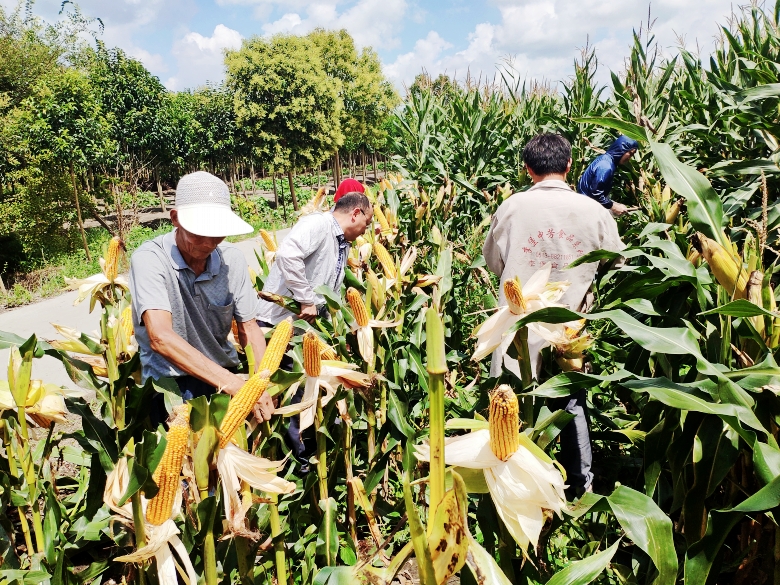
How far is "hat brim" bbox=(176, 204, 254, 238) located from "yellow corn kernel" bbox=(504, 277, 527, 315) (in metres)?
1.11

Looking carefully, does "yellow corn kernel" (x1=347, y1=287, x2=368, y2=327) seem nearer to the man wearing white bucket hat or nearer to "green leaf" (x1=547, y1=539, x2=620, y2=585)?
the man wearing white bucket hat

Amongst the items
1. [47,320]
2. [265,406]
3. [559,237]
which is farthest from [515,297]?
[47,320]

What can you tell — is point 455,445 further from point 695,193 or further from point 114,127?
point 114,127

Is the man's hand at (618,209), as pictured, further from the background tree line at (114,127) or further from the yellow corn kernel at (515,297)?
the background tree line at (114,127)

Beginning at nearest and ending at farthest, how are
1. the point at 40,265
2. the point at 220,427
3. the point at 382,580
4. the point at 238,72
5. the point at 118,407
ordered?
the point at 382,580 < the point at 220,427 < the point at 118,407 < the point at 40,265 < the point at 238,72

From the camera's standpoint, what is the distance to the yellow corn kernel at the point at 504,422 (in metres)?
0.84

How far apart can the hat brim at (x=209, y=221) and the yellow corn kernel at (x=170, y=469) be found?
1.09 m

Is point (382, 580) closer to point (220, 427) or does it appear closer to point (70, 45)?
point (220, 427)

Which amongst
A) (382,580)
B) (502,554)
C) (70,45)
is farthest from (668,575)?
(70,45)

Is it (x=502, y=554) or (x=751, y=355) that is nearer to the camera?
(x=502, y=554)

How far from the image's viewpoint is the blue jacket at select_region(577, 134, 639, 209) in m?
4.40

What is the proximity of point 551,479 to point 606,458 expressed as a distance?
230 cm

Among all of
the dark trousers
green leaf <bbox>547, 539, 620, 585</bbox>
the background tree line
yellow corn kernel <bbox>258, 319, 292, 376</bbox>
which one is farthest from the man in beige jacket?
the background tree line

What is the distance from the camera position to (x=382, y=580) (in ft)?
2.80
